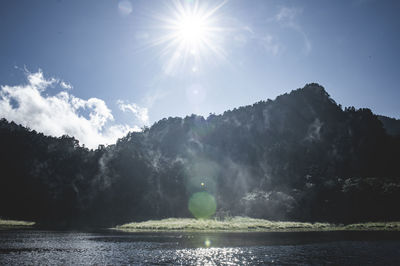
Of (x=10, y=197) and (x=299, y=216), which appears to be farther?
(x=10, y=197)

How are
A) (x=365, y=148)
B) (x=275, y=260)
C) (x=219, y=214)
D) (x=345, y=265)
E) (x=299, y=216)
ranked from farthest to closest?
(x=365, y=148)
(x=219, y=214)
(x=299, y=216)
(x=275, y=260)
(x=345, y=265)

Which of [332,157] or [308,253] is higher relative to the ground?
[332,157]

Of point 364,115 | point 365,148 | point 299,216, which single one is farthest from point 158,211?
point 364,115

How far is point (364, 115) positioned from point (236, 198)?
112971 mm

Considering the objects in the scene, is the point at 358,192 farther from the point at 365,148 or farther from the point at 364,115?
the point at 364,115

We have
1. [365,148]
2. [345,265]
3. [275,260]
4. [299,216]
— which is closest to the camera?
[345,265]

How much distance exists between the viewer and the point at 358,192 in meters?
154

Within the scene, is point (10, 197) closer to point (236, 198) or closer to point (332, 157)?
point (236, 198)

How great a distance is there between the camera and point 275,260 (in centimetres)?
4041

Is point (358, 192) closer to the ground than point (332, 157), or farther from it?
closer to the ground

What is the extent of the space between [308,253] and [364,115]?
187 m

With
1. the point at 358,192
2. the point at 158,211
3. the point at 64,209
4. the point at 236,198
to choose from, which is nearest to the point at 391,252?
the point at 358,192

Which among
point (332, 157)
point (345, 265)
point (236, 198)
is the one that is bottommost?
point (345, 265)

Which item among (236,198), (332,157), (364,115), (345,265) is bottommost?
(345,265)
